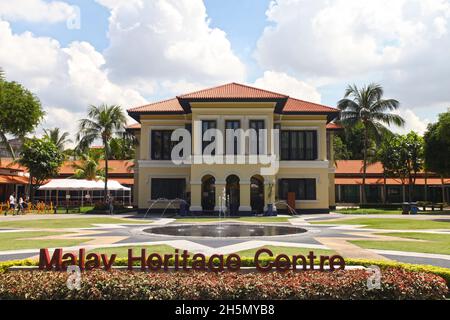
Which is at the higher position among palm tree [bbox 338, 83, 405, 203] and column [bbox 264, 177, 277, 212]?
palm tree [bbox 338, 83, 405, 203]

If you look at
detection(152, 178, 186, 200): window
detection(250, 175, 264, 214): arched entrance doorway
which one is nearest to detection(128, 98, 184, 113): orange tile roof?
detection(152, 178, 186, 200): window

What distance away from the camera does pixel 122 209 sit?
40500 millimetres

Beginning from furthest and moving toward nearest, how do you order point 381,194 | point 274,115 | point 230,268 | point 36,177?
point 381,194 < point 36,177 < point 274,115 < point 230,268

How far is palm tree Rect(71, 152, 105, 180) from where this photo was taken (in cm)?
4906

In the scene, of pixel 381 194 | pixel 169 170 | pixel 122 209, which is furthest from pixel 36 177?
pixel 381 194

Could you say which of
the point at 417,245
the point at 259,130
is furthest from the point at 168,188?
the point at 417,245

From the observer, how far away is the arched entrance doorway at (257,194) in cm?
3503

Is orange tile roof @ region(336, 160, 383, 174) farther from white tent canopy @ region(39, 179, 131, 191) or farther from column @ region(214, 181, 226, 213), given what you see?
white tent canopy @ region(39, 179, 131, 191)

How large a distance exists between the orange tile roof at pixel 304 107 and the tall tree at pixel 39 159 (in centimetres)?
2662

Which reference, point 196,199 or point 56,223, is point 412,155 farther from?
point 56,223

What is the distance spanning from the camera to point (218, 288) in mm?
8297
